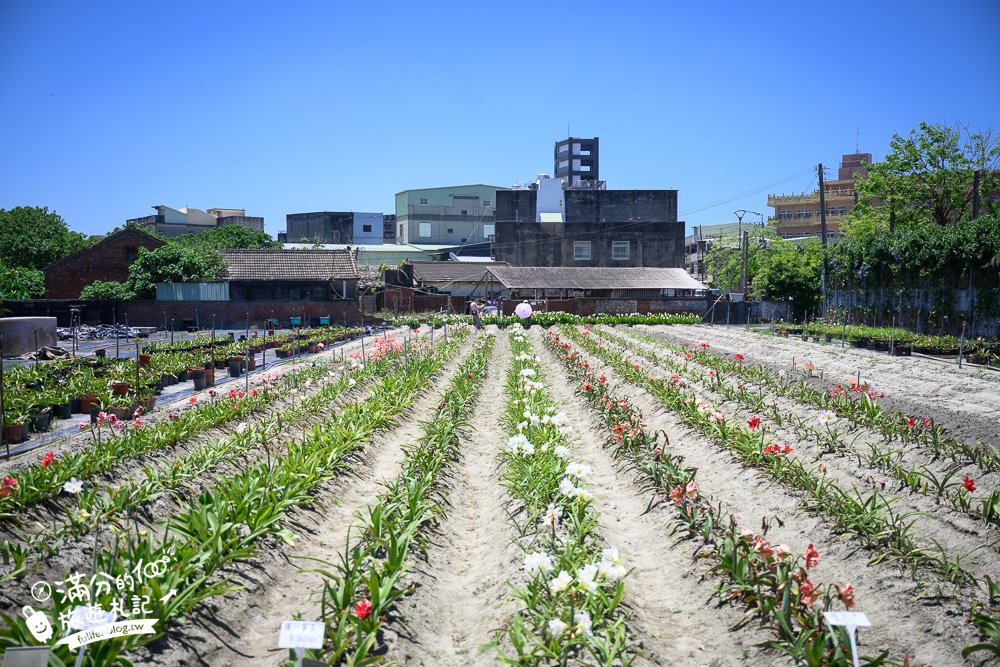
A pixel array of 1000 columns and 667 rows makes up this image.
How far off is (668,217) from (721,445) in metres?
49.5

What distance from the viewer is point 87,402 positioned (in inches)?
443

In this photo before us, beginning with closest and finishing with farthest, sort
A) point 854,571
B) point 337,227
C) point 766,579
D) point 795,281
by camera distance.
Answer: point 766,579 < point 854,571 < point 795,281 < point 337,227

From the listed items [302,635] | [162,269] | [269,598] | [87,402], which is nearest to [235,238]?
[162,269]

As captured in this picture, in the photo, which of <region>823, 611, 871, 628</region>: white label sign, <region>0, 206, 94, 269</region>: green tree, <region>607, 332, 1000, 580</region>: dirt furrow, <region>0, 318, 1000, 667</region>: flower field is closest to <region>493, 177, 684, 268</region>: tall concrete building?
<region>0, 206, 94, 269</region>: green tree

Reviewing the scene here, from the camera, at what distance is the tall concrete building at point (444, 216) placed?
6731 cm

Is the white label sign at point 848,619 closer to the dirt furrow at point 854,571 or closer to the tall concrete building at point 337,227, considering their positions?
the dirt furrow at point 854,571

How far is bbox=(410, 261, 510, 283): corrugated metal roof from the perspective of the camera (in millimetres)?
45031

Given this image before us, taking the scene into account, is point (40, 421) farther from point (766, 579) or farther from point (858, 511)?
point (858, 511)

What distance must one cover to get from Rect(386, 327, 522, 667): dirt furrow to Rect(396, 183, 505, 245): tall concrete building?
60.2 m

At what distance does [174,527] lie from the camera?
531 cm

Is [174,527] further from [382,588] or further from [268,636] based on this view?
[382,588]

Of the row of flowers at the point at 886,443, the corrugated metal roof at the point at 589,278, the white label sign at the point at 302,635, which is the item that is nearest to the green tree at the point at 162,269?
the corrugated metal roof at the point at 589,278

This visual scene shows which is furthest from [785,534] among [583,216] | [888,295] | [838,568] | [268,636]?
[583,216]

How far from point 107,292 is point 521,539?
3337 centimetres
